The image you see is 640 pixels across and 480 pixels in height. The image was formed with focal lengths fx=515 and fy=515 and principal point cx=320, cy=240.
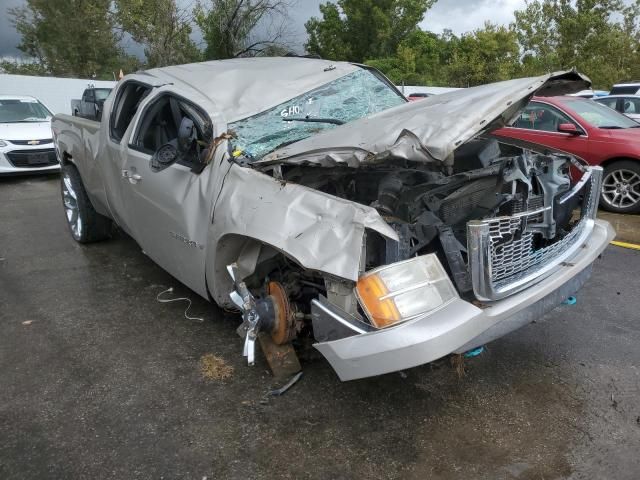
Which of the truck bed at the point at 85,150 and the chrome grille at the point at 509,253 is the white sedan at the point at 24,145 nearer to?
the truck bed at the point at 85,150

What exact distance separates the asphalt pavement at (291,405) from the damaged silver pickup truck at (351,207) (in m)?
0.41

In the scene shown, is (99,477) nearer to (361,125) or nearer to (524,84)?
(361,125)

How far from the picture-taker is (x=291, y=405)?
2.65m

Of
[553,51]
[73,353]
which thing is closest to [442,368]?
[73,353]

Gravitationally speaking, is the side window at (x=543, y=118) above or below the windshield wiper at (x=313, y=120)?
below

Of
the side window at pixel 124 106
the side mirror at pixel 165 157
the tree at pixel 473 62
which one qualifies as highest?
the tree at pixel 473 62

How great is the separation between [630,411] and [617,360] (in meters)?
0.54

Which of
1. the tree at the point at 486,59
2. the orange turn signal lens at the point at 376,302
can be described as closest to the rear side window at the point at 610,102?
the orange turn signal lens at the point at 376,302

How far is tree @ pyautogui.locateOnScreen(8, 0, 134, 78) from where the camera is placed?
28.0 m

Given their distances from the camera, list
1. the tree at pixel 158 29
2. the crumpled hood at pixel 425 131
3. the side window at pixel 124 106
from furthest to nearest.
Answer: the tree at pixel 158 29 < the side window at pixel 124 106 < the crumpled hood at pixel 425 131

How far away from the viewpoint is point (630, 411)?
8.40 ft

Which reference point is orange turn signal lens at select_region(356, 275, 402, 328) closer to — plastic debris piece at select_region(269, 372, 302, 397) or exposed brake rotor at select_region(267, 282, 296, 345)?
exposed brake rotor at select_region(267, 282, 296, 345)

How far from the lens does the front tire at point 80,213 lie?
506 cm

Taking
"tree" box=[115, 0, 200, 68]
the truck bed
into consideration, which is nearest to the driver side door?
the truck bed
